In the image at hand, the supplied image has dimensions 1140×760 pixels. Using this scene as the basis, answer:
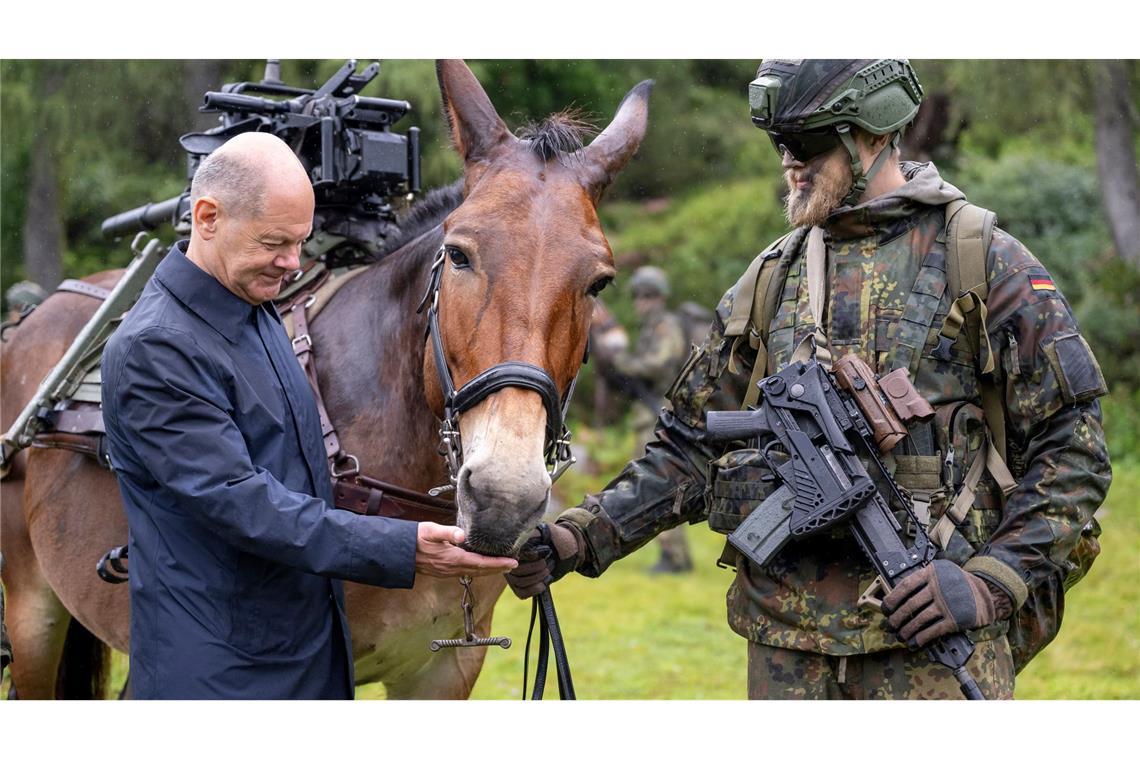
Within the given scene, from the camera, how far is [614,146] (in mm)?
3369

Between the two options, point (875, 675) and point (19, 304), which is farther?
point (19, 304)

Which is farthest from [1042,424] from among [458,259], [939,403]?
[458,259]

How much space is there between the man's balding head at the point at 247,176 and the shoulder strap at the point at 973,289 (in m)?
1.66

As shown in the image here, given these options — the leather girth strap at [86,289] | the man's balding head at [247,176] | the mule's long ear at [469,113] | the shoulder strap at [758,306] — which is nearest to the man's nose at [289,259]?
the man's balding head at [247,176]

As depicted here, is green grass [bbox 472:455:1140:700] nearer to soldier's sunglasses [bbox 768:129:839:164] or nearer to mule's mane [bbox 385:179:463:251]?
mule's mane [bbox 385:179:463:251]

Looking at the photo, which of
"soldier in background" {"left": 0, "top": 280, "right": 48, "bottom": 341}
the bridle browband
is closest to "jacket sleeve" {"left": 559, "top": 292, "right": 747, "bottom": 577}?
the bridle browband

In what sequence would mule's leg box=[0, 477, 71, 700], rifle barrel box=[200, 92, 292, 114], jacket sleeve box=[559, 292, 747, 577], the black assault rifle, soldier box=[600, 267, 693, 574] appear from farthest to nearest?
soldier box=[600, 267, 693, 574]
mule's leg box=[0, 477, 71, 700]
rifle barrel box=[200, 92, 292, 114]
jacket sleeve box=[559, 292, 747, 577]
the black assault rifle

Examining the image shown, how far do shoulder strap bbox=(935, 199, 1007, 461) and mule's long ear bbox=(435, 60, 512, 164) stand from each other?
1.22m

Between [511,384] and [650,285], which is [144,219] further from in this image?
[650,285]

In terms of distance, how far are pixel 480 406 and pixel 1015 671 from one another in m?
1.67

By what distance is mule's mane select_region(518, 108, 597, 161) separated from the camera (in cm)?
320

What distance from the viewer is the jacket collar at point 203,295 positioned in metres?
2.88

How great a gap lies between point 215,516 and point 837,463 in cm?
154

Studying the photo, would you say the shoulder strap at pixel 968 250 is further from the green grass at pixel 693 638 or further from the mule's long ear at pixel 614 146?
the green grass at pixel 693 638
